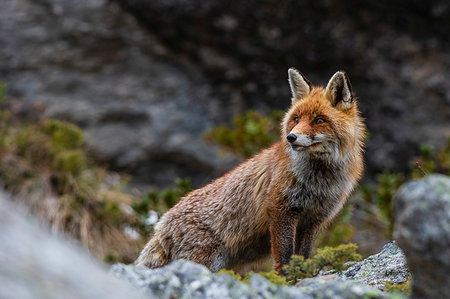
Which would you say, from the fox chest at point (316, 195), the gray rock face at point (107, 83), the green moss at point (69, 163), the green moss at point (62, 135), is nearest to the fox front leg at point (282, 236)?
the fox chest at point (316, 195)

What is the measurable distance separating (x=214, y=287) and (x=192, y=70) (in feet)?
35.8

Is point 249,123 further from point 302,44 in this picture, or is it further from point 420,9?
point 420,9

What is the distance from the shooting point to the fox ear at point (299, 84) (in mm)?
5844

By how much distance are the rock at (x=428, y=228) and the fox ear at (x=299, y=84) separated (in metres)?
3.04

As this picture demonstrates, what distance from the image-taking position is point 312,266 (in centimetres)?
420

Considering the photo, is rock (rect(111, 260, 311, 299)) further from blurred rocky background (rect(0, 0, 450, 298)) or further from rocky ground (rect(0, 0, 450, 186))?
rocky ground (rect(0, 0, 450, 186))

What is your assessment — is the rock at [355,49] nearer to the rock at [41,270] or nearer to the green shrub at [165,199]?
the green shrub at [165,199]

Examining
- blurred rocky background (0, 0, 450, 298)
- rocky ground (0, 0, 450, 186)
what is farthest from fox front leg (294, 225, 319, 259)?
rocky ground (0, 0, 450, 186)

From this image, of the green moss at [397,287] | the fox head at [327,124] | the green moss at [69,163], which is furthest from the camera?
the green moss at [69,163]

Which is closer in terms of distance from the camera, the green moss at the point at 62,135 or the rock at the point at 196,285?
the rock at the point at 196,285

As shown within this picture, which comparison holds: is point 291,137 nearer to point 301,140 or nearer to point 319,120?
point 301,140

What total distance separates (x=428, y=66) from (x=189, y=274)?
10421 millimetres

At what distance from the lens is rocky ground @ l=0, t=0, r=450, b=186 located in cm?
1219

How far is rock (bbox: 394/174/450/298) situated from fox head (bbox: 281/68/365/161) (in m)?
2.18
